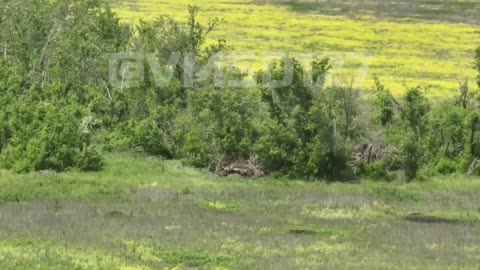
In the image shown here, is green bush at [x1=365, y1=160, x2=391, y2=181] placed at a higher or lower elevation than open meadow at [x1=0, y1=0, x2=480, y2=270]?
lower

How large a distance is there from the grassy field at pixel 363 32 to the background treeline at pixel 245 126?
10.7m

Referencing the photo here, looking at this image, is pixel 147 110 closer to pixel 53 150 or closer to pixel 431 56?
pixel 53 150

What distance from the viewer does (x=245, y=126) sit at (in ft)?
124

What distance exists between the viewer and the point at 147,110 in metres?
42.3

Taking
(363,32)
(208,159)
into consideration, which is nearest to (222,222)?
(208,159)

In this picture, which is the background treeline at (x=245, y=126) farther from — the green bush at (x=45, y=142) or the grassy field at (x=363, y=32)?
the grassy field at (x=363, y=32)

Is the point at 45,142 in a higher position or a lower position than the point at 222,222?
lower

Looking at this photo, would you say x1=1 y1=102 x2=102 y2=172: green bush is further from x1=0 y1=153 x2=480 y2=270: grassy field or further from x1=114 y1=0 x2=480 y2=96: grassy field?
x1=114 y1=0 x2=480 y2=96: grassy field

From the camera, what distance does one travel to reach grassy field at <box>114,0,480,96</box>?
60.1 m

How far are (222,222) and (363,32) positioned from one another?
182ft

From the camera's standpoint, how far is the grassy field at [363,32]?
6006 centimetres

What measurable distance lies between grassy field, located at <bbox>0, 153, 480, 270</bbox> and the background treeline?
1.52m

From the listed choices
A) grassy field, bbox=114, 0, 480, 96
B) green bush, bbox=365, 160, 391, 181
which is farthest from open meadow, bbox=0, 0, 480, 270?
grassy field, bbox=114, 0, 480, 96

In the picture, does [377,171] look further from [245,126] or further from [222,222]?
[222,222]
